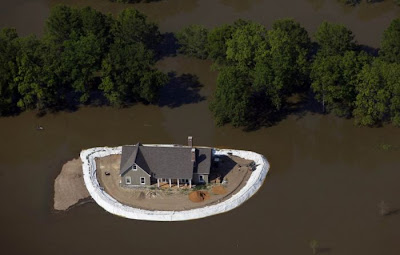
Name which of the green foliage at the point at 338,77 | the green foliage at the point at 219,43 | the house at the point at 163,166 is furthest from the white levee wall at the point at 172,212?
the green foliage at the point at 219,43

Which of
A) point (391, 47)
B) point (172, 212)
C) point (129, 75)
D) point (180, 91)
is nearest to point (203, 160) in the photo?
point (172, 212)

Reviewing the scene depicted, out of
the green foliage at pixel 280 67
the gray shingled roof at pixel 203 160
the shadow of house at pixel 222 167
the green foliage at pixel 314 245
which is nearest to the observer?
the green foliage at pixel 314 245

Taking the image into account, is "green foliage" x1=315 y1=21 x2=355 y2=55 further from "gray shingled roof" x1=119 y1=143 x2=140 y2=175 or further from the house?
"gray shingled roof" x1=119 y1=143 x2=140 y2=175

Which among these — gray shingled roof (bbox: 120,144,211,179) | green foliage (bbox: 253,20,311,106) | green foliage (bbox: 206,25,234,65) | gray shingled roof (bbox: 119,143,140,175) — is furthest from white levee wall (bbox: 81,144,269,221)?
green foliage (bbox: 206,25,234,65)

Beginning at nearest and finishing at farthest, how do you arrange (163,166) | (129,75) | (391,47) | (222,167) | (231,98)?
(163,166) → (222,167) → (231,98) → (129,75) → (391,47)

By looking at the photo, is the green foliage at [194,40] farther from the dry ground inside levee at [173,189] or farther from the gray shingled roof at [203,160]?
the gray shingled roof at [203,160]

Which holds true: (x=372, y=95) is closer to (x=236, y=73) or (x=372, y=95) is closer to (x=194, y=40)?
(x=236, y=73)
